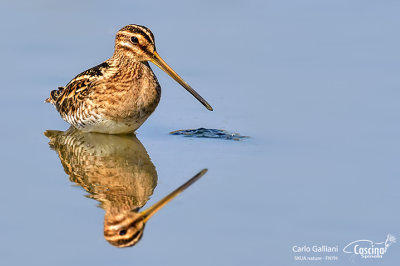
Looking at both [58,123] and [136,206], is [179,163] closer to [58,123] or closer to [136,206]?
[136,206]

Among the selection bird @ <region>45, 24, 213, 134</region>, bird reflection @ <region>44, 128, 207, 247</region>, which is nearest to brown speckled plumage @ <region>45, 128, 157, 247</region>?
bird reflection @ <region>44, 128, 207, 247</region>

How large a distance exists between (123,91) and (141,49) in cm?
61

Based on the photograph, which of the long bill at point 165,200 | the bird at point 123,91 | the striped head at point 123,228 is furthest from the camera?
the bird at point 123,91

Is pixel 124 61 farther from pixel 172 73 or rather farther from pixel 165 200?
pixel 165 200

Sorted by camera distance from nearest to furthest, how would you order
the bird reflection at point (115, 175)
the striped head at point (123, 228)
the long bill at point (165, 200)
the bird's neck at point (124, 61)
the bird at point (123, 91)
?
the striped head at point (123, 228)
the bird reflection at point (115, 175)
the long bill at point (165, 200)
the bird at point (123, 91)
the bird's neck at point (124, 61)

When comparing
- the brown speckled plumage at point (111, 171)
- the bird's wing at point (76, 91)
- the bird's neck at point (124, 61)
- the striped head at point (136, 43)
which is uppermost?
the striped head at point (136, 43)

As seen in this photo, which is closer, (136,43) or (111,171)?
(111,171)

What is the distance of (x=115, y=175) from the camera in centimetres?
896

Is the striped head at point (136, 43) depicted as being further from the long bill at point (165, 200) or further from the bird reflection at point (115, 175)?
the long bill at point (165, 200)

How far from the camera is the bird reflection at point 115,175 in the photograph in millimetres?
7754

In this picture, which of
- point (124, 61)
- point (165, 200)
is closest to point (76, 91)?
point (124, 61)

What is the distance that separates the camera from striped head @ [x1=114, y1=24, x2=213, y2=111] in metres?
10.6

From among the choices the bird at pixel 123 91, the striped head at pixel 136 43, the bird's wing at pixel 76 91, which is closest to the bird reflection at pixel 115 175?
the bird at pixel 123 91

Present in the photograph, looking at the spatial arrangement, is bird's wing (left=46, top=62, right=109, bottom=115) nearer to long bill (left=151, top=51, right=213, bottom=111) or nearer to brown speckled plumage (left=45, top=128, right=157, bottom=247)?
brown speckled plumage (left=45, top=128, right=157, bottom=247)
